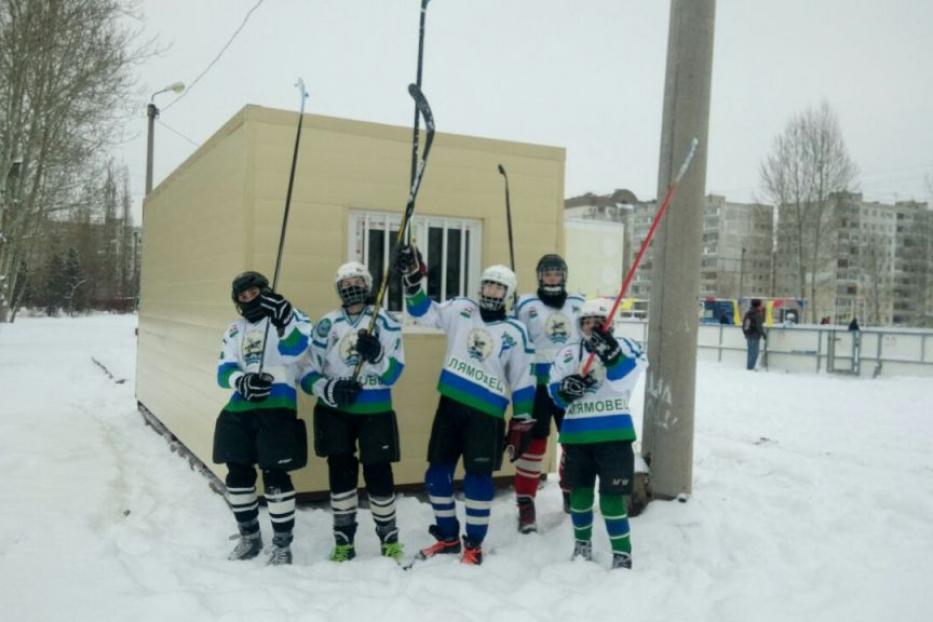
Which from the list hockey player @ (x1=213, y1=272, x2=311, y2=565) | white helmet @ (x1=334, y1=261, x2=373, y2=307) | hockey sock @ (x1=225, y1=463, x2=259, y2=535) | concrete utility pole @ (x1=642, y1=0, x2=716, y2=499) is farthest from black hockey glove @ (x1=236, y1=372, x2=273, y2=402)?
concrete utility pole @ (x1=642, y1=0, x2=716, y2=499)

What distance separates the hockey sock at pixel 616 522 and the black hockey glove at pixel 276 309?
226 cm

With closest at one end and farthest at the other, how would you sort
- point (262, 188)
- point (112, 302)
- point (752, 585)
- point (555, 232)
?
point (752, 585)
point (262, 188)
point (555, 232)
point (112, 302)

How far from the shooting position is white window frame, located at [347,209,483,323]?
19.8ft

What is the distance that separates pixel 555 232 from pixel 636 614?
149 inches

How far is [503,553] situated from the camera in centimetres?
482

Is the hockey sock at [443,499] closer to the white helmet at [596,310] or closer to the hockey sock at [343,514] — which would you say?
the hockey sock at [343,514]

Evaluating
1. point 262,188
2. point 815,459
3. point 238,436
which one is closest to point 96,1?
point 262,188

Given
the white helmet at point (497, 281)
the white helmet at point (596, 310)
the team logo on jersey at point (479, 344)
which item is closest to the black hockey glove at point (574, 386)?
the white helmet at point (596, 310)

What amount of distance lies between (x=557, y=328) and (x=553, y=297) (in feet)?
0.75

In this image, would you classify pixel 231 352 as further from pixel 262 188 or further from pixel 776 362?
pixel 776 362

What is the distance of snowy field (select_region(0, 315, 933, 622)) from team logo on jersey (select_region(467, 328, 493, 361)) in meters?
1.30

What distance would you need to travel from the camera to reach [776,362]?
1900 centimetres

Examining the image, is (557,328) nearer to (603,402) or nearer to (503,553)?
(603,402)

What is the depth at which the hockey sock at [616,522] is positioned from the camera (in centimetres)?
441
